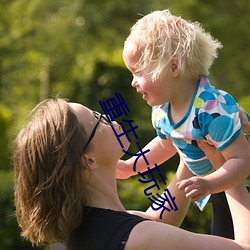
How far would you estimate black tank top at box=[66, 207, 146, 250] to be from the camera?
2.67 m

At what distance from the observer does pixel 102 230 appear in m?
2.72

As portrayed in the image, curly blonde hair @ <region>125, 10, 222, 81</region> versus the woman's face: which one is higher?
curly blonde hair @ <region>125, 10, 222, 81</region>

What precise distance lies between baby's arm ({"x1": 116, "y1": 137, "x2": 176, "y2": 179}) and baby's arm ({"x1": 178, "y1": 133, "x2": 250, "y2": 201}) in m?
0.46

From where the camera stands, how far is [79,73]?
15.4 m

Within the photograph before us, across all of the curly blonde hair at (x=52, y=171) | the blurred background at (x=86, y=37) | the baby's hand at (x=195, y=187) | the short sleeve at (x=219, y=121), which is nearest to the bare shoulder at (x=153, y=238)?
the baby's hand at (x=195, y=187)

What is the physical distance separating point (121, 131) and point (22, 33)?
1268 centimetres

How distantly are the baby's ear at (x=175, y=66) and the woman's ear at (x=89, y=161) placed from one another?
0.48 meters

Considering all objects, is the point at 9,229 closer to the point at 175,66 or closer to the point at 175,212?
the point at 175,212

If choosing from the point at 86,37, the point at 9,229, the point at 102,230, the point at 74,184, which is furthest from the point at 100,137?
the point at 86,37

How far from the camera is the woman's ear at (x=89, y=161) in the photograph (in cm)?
283

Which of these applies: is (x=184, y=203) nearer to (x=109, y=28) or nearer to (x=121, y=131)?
(x=121, y=131)

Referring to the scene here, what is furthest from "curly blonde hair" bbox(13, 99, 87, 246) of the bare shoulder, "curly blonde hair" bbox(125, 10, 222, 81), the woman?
"curly blonde hair" bbox(125, 10, 222, 81)

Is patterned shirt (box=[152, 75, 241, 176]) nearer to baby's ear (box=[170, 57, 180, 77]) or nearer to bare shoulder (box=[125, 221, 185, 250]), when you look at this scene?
baby's ear (box=[170, 57, 180, 77])

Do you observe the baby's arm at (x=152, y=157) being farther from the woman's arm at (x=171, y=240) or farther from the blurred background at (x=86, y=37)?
the blurred background at (x=86, y=37)
